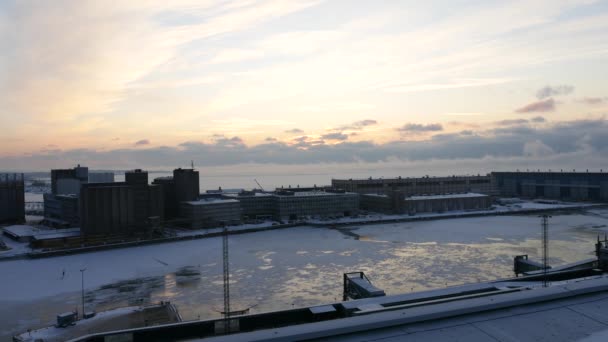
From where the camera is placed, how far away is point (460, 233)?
44375 millimetres

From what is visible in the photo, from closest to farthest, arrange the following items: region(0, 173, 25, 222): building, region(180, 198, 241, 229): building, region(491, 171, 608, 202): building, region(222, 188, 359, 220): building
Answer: region(180, 198, 241, 229): building → region(0, 173, 25, 222): building → region(222, 188, 359, 220): building → region(491, 171, 608, 202): building

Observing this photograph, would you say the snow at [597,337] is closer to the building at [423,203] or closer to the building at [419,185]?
the building at [423,203]

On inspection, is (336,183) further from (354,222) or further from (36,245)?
(36,245)

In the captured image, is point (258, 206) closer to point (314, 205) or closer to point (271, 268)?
point (314, 205)

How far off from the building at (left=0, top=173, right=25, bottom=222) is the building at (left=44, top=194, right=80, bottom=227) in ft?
13.7

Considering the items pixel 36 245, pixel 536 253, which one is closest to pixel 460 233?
pixel 536 253

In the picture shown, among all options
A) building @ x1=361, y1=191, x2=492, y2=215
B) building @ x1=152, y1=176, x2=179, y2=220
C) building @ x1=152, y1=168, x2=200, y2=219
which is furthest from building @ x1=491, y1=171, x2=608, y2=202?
building @ x1=152, y1=176, x2=179, y2=220

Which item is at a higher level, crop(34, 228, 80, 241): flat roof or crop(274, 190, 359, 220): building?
crop(274, 190, 359, 220): building

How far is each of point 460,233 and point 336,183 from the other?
43.0m

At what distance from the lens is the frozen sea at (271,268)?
73.5ft

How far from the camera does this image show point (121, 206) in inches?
1930

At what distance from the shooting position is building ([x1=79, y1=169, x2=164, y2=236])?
46625 millimetres

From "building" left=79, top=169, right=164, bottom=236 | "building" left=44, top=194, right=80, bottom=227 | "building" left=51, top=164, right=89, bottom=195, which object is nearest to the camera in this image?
"building" left=79, top=169, right=164, bottom=236

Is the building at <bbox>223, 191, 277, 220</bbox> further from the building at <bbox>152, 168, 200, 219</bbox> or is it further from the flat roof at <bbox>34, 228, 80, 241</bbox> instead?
the flat roof at <bbox>34, 228, 80, 241</bbox>
